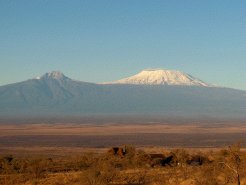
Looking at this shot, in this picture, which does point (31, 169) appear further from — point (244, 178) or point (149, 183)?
point (244, 178)

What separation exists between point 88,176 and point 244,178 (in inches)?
363

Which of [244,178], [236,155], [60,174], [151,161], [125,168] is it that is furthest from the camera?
[151,161]

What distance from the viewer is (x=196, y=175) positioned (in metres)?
32.6

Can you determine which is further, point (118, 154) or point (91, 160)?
point (118, 154)

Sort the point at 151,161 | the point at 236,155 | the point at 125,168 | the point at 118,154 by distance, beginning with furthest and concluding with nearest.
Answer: the point at 118,154
the point at 151,161
the point at 125,168
the point at 236,155

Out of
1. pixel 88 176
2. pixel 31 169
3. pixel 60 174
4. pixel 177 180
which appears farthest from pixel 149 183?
pixel 31 169

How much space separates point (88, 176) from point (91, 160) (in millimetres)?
12579

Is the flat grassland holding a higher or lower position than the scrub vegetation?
lower

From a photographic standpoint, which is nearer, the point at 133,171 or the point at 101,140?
the point at 133,171

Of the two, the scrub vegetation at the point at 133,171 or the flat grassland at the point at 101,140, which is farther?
the flat grassland at the point at 101,140

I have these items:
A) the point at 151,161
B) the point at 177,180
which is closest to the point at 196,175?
the point at 177,180

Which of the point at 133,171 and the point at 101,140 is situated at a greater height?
the point at 133,171

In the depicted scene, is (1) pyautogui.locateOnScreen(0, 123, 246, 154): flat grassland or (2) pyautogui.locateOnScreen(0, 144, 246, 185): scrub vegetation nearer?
(2) pyautogui.locateOnScreen(0, 144, 246, 185): scrub vegetation

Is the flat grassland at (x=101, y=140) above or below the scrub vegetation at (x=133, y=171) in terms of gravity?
below
